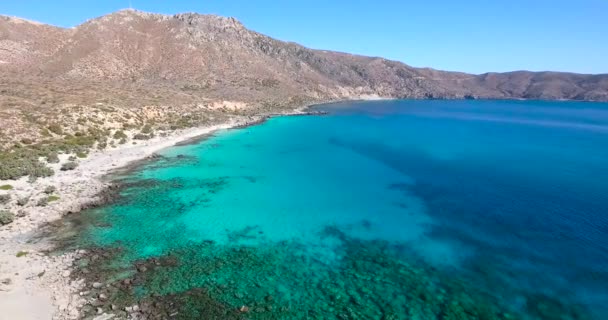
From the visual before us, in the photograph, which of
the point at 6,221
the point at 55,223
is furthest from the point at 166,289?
the point at 6,221

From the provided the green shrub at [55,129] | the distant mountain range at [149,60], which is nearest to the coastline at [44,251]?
the green shrub at [55,129]

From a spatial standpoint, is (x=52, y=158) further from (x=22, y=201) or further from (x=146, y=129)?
(x=146, y=129)

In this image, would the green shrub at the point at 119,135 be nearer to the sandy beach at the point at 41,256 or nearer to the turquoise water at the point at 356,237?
the turquoise water at the point at 356,237

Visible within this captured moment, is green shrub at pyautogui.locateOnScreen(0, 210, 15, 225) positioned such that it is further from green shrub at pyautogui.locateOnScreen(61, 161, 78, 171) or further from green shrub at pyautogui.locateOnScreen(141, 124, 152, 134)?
green shrub at pyautogui.locateOnScreen(141, 124, 152, 134)

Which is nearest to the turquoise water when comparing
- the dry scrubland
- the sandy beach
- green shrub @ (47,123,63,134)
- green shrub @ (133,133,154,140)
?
the sandy beach

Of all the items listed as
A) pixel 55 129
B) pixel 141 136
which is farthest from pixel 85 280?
pixel 141 136

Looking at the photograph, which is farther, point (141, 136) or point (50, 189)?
point (141, 136)
